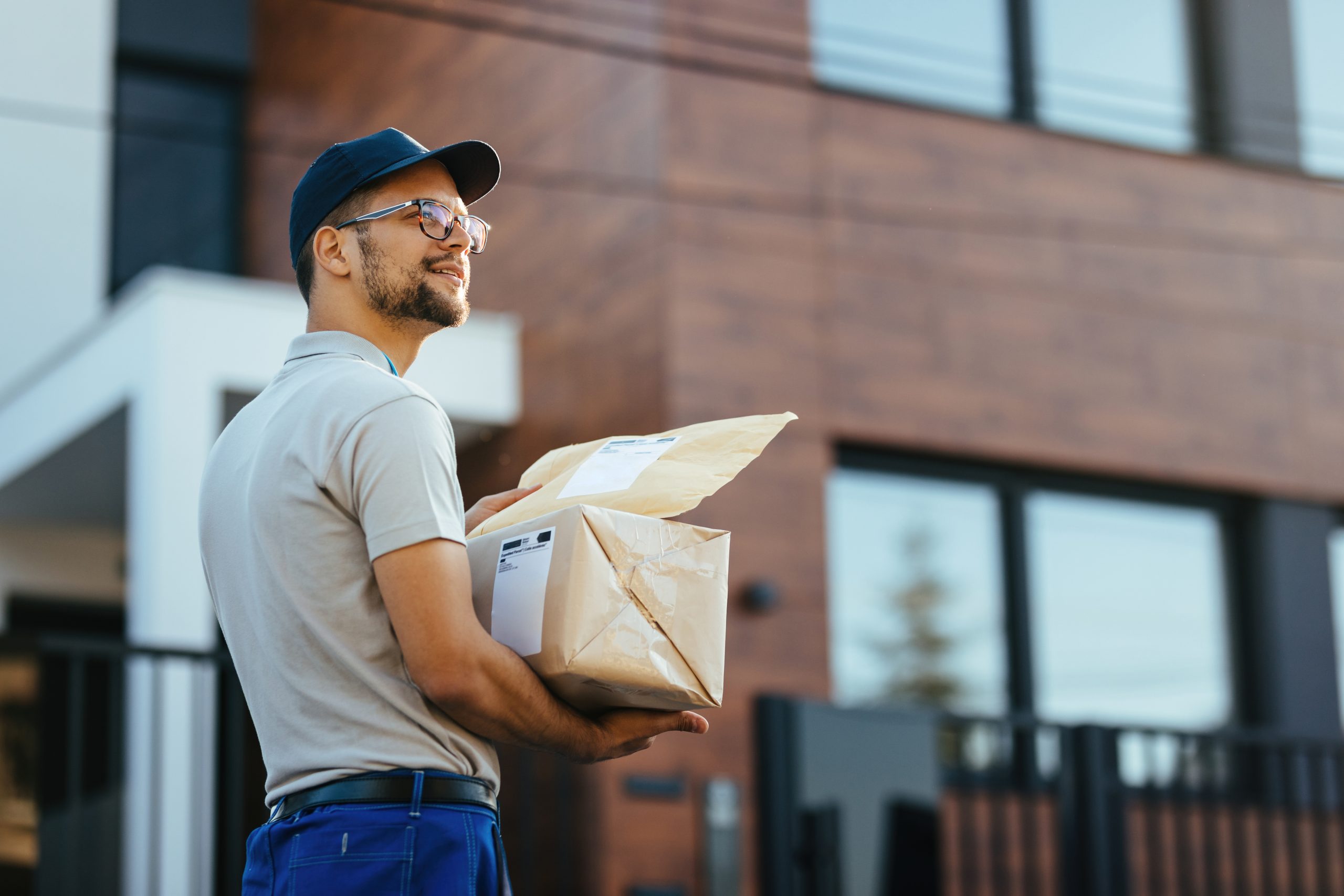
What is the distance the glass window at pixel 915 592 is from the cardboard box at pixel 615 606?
5278 millimetres

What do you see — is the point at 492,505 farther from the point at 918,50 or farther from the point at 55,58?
the point at 55,58

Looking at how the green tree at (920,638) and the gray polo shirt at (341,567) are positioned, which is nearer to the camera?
the gray polo shirt at (341,567)

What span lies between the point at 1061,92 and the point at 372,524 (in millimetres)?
6919

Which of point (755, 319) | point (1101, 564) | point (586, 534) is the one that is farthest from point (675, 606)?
point (1101, 564)

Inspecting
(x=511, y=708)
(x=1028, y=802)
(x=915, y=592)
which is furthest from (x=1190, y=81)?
(x=511, y=708)

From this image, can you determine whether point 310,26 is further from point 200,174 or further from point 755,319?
point 755,319

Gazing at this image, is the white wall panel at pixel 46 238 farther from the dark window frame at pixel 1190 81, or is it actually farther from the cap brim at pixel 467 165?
the cap brim at pixel 467 165

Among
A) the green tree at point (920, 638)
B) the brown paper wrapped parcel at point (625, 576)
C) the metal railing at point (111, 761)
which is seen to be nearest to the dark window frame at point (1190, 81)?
the green tree at point (920, 638)

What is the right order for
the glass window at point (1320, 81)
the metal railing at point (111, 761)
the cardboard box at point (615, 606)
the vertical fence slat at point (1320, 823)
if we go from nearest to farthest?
the cardboard box at point (615, 606) < the metal railing at point (111, 761) < the vertical fence slat at point (1320, 823) < the glass window at point (1320, 81)

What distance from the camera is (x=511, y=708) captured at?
2000mm

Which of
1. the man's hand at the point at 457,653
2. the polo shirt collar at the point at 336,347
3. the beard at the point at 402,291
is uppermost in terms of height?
the beard at the point at 402,291

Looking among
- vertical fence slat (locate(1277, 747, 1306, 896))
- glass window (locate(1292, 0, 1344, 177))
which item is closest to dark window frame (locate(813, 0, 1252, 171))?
glass window (locate(1292, 0, 1344, 177))

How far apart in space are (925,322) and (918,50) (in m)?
1.32

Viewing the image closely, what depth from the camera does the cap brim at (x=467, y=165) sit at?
225 centimetres
